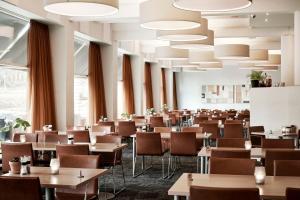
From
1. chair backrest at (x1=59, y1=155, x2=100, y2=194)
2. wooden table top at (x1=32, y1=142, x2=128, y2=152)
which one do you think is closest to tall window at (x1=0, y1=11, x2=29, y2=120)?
wooden table top at (x1=32, y1=142, x2=128, y2=152)

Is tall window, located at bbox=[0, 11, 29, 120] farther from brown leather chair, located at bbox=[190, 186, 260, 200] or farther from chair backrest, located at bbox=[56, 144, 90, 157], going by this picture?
brown leather chair, located at bbox=[190, 186, 260, 200]

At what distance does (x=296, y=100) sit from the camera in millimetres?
10500

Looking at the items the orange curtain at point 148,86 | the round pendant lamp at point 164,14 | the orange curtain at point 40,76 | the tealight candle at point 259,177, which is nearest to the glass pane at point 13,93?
the orange curtain at point 40,76

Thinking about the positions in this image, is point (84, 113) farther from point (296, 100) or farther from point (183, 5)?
point (183, 5)

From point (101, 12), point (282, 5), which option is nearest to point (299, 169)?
point (101, 12)

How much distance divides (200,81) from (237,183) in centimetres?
2387

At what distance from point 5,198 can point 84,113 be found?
10.4 meters

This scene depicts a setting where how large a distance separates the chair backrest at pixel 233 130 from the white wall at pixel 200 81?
1627cm

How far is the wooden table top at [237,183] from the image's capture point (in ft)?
11.8

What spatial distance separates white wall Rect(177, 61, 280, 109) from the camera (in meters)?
26.9

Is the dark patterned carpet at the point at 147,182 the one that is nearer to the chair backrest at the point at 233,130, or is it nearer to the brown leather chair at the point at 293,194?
the chair backrest at the point at 233,130

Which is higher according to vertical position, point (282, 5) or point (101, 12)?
point (282, 5)

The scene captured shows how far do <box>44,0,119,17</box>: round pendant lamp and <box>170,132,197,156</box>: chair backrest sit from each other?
9.90 ft

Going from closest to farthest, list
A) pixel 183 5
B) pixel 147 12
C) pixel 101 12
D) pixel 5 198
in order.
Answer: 1. pixel 5 198
2. pixel 183 5
3. pixel 101 12
4. pixel 147 12
